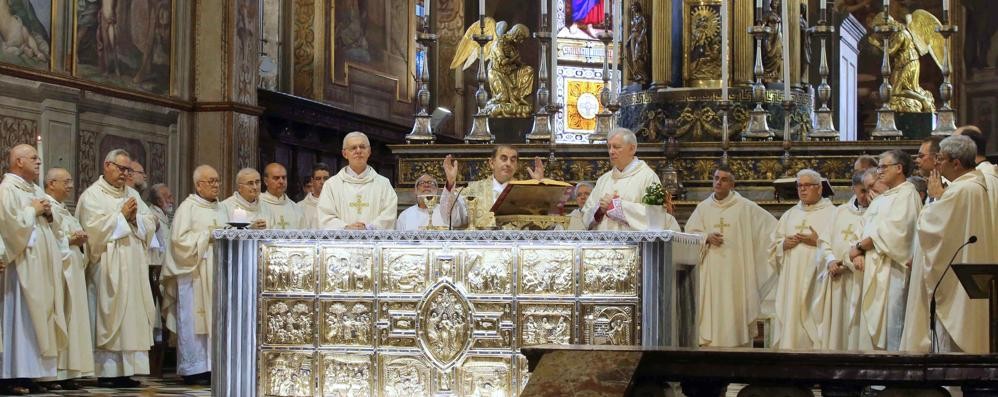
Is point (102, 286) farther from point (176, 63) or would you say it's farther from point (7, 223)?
point (176, 63)

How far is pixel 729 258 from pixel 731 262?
3 centimetres

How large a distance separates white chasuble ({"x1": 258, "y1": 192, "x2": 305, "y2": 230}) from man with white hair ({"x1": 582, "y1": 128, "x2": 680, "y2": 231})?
300 centimetres

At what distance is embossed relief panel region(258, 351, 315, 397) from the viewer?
9188 millimetres

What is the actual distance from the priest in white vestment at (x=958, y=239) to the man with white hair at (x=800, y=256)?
3.17 metres

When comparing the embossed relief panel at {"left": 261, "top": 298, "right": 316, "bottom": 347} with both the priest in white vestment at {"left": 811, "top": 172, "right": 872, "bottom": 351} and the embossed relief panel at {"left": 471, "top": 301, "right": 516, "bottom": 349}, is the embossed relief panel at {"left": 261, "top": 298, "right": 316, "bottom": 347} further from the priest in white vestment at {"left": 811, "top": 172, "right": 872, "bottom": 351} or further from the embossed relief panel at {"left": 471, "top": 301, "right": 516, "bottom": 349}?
the priest in white vestment at {"left": 811, "top": 172, "right": 872, "bottom": 351}

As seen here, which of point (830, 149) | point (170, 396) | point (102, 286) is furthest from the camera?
point (830, 149)

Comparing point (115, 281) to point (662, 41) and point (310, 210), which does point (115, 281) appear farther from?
point (662, 41)

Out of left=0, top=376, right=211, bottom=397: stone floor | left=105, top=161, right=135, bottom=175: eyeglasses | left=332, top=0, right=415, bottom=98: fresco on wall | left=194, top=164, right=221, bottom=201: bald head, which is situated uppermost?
left=332, top=0, right=415, bottom=98: fresco on wall

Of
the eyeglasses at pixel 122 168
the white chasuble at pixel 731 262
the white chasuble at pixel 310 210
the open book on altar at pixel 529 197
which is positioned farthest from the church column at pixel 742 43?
the eyeglasses at pixel 122 168

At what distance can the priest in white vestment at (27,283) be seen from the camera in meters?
Answer: 10.6

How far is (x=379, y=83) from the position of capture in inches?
778

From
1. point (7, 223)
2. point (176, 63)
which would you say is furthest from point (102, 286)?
point (176, 63)

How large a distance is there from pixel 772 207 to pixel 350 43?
7379 mm

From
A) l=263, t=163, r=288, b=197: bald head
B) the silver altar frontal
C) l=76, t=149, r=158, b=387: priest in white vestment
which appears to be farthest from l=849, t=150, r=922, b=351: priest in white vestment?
l=76, t=149, r=158, b=387: priest in white vestment
